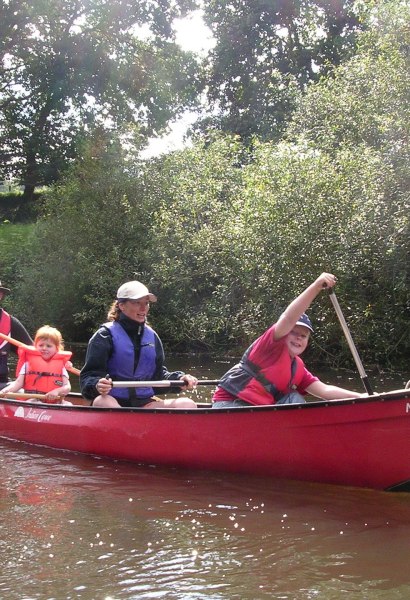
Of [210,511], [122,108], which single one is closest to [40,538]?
[210,511]

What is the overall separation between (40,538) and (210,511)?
1113 millimetres

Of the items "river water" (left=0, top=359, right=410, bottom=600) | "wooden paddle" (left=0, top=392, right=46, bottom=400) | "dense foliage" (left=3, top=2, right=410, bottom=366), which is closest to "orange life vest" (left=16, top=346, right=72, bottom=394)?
"wooden paddle" (left=0, top=392, right=46, bottom=400)

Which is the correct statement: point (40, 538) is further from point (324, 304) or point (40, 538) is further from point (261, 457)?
point (324, 304)

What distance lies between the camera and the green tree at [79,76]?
25.3 metres

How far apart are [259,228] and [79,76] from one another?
15353mm

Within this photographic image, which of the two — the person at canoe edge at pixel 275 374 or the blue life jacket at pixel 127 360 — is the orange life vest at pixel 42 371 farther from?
the person at canoe edge at pixel 275 374

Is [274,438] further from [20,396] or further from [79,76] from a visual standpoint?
[79,76]

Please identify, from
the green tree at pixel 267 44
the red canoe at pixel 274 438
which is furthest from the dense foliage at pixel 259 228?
the green tree at pixel 267 44

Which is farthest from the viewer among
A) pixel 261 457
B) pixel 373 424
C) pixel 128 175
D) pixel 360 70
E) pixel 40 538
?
pixel 128 175

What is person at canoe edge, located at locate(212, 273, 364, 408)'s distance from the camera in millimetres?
5047

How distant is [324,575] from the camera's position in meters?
3.74

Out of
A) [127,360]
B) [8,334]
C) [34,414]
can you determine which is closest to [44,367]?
[34,414]

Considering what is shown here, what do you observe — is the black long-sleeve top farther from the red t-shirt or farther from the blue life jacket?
the red t-shirt

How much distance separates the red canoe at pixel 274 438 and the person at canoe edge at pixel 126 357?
27 cm
